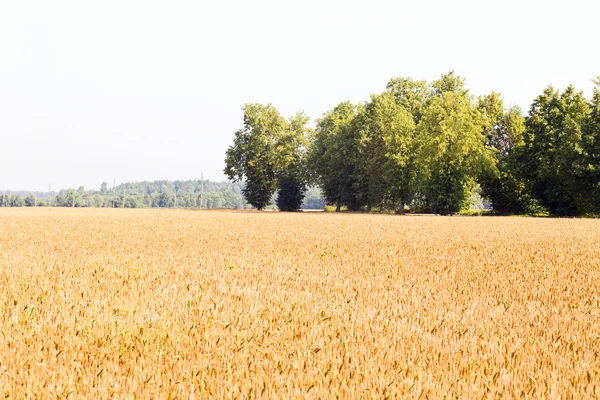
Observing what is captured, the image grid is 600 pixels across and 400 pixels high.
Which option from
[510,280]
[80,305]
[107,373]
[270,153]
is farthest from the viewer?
[270,153]

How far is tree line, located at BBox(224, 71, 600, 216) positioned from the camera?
54312 millimetres

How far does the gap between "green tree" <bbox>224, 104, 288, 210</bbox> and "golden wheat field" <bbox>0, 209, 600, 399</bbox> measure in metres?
77.5

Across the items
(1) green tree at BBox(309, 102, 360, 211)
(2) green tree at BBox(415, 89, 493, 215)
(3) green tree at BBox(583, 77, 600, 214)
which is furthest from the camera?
(1) green tree at BBox(309, 102, 360, 211)

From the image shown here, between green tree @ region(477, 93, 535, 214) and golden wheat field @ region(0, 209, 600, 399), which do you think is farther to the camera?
green tree @ region(477, 93, 535, 214)

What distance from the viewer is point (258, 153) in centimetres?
8588

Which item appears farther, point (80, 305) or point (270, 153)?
point (270, 153)

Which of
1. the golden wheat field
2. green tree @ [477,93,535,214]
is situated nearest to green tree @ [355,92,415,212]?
green tree @ [477,93,535,214]

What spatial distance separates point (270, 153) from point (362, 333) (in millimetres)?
82705

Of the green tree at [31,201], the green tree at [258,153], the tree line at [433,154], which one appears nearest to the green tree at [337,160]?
the tree line at [433,154]

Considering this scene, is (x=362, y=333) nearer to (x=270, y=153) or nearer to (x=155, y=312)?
(x=155, y=312)

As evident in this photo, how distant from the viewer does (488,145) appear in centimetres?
6881

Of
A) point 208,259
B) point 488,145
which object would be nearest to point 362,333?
point 208,259

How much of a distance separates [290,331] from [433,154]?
57954 mm

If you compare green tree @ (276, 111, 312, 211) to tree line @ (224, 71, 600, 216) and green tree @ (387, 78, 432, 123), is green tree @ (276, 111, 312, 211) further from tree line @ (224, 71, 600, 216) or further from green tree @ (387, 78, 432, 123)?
green tree @ (387, 78, 432, 123)
